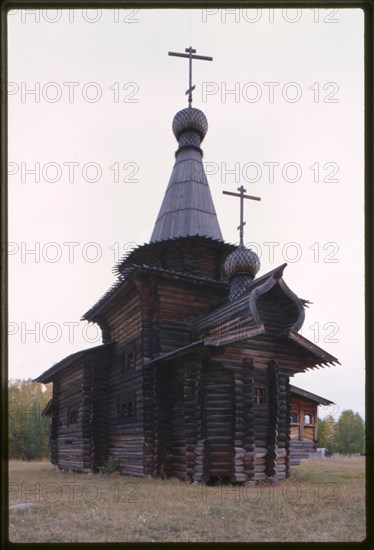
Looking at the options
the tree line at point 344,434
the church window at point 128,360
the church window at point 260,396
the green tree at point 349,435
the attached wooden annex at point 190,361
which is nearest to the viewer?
the attached wooden annex at point 190,361

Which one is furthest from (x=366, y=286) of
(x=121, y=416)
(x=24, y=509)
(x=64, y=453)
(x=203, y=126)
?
(x=64, y=453)

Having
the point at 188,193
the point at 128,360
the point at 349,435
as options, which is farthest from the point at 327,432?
the point at 128,360

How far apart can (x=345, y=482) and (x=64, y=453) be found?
1283 centimetres

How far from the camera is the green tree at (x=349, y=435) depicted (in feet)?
137

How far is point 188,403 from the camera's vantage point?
13961 mm

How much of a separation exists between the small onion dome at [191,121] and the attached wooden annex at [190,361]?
0.19ft

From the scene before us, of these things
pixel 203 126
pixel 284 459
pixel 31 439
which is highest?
pixel 203 126

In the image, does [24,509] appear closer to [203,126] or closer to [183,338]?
[183,338]

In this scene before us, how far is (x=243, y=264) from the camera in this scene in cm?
1667

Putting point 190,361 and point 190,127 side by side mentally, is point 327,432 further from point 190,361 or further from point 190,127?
point 190,361

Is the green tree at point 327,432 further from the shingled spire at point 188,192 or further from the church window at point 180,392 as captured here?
the church window at point 180,392

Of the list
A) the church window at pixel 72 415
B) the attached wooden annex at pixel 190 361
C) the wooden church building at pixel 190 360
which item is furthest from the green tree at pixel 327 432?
the church window at pixel 72 415

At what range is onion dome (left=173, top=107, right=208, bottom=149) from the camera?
22.0 metres

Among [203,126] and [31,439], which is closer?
[203,126]
